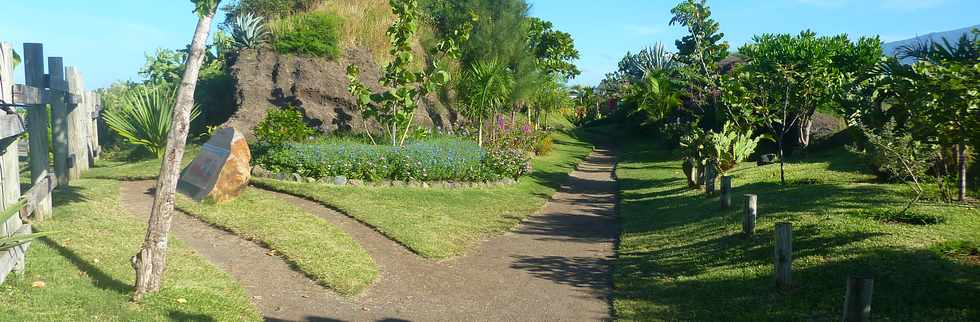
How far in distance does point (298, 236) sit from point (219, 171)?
2316 mm

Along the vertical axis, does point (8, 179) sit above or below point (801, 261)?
above

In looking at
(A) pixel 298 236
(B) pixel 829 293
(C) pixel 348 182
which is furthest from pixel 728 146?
(A) pixel 298 236

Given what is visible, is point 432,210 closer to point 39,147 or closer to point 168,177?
point 39,147

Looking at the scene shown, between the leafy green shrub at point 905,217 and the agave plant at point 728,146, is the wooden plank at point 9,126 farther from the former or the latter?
the agave plant at point 728,146

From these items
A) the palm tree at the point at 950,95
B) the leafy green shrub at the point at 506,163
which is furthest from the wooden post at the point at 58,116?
the palm tree at the point at 950,95

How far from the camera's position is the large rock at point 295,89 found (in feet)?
67.2

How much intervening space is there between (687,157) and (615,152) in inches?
843

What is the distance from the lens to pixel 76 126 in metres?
15.4

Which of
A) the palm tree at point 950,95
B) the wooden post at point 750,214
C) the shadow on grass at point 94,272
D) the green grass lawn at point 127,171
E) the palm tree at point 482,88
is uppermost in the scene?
the palm tree at point 482,88

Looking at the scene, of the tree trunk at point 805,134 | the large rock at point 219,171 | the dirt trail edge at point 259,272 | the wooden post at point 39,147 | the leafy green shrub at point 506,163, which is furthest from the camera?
the tree trunk at point 805,134

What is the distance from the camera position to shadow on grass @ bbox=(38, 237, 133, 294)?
727cm

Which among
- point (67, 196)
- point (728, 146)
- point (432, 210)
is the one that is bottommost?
point (432, 210)

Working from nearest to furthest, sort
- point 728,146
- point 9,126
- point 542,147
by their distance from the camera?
point 9,126, point 728,146, point 542,147

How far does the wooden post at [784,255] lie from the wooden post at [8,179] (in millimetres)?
6841
